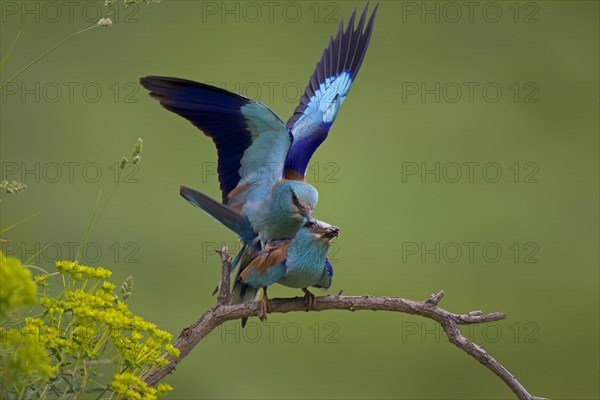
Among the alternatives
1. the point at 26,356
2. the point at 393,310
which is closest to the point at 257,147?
the point at 393,310

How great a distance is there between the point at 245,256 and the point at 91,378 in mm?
776

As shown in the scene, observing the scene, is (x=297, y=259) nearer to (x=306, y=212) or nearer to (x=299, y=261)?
(x=299, y=261)

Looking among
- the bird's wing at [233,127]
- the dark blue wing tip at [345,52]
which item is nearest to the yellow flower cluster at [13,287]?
the bird's wing at [233,127]

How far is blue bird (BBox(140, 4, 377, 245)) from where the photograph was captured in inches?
82.7

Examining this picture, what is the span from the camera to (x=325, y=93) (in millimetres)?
2660

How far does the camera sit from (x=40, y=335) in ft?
4.50

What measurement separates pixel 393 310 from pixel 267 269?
30cm

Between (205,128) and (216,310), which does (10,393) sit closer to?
(216,310)

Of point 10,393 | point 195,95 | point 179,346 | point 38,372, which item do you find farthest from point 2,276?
point 195,95

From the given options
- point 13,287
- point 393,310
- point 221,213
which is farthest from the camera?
point 221,213

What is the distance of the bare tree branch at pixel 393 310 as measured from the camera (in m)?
1.70

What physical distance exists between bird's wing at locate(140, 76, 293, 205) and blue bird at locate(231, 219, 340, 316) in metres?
0.38

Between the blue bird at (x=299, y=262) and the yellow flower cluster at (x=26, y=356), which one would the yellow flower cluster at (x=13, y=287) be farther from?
the blue bird at (x=299, y=262)

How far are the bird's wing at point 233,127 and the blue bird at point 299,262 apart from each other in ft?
1.24
